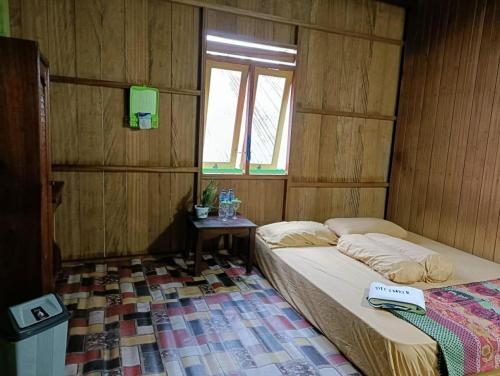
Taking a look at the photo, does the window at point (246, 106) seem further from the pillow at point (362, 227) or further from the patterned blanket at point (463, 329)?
the patterned blanket at point (463, 329)

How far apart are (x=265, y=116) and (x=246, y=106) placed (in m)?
0.24

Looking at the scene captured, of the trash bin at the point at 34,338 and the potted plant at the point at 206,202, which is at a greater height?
the potted plant at the point at 206,202

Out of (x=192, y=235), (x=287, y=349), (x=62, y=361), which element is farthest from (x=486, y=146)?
(x=62, y=361)

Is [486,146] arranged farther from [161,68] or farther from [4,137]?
[4,137]

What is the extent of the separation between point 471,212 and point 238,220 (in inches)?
78.7

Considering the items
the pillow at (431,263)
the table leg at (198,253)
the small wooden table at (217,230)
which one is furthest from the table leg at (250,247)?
the pillow at (431,263)

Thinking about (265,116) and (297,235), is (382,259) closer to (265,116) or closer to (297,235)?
(297,235)

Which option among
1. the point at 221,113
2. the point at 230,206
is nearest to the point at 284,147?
the point at 221,113

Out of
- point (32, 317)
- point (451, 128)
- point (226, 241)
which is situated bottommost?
point (226, 241)

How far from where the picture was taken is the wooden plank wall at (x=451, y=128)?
2.90 m

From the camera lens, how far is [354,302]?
1.97 meters

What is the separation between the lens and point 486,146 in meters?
2.93

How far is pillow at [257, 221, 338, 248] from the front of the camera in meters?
2.91

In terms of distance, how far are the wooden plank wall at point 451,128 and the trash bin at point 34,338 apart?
10.1ft
